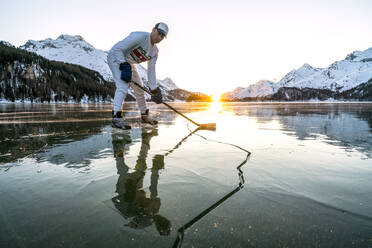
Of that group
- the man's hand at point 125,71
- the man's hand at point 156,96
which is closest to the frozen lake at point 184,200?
the man's hand at point 125,71

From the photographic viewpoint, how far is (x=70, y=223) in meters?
1.59

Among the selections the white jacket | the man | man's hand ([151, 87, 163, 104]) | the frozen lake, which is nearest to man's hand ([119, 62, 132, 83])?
the man

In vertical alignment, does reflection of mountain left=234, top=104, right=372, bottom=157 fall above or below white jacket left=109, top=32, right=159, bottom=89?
below

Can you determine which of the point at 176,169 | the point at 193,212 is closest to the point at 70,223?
the point at 193,212

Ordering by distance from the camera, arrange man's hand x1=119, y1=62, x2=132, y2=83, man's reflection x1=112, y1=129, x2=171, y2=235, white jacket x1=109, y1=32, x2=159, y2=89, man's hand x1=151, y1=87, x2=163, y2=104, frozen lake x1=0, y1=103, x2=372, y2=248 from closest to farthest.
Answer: frozen lake x1=0, y1=103, x2=372, y2=248 < man's reflection x1=112, y1=129, x2=171, y2=235 < man's hand x1=119, y1=62, x2=132, y2=83 < white jacket x1=109, y1=32, x2=159, y2=89 < man's hand x1=151, y1=87, x2=163, y2=104

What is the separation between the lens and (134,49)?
236 inches

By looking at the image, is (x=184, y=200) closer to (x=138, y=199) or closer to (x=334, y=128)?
(x=138, y=199)

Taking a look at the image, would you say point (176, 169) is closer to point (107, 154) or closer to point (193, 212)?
point (193, 212)

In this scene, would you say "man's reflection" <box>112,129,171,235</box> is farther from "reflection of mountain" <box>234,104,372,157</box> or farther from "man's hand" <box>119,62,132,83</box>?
"reflection of mountain" <box>234,104,372,157</box>

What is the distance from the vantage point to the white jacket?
18.8 ft

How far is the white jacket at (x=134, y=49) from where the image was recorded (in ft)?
18.8

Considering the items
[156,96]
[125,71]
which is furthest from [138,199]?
[156,96]

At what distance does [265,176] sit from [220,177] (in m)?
0.51

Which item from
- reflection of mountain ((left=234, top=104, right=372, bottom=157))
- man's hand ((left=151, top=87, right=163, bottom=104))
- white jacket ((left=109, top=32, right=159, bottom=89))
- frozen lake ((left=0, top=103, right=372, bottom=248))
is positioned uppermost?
white jacket ((left=109, top=32, right=159, bottom=89))
